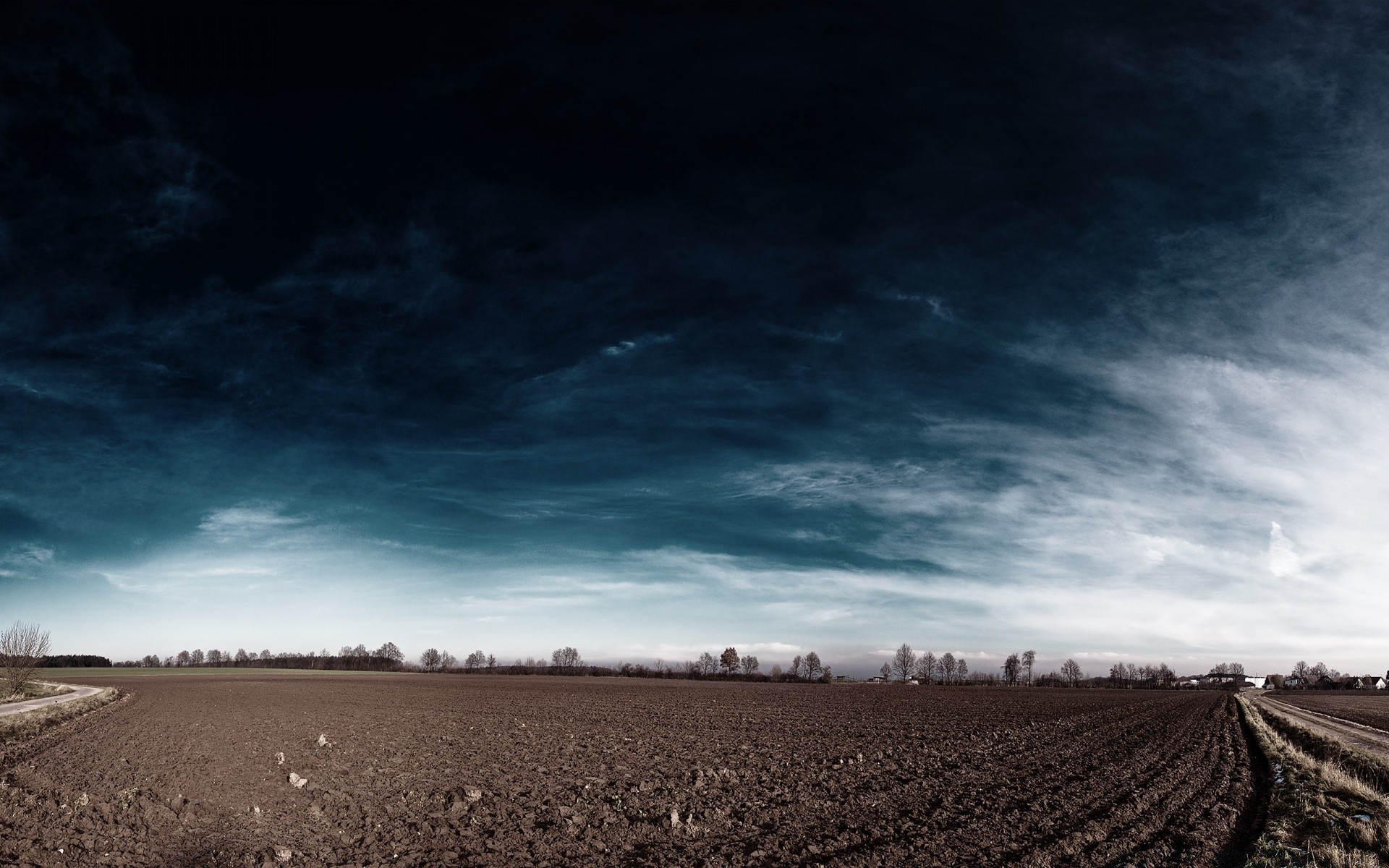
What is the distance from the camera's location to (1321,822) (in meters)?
15.7

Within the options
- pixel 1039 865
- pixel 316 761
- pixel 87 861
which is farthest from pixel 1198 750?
pixel 87 861

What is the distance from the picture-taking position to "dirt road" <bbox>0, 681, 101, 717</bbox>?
43.2 m

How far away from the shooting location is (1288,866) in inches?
488

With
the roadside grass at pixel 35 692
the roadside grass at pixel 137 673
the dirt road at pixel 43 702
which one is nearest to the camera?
the dirt road at pixel 43 702

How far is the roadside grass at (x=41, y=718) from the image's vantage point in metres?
32.3

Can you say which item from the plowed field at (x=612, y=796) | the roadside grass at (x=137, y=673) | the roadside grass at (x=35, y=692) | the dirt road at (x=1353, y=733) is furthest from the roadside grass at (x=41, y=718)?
the roadside grass at (x=137, y=673)

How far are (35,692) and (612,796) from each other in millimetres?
72593

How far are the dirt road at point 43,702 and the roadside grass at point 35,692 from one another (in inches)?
26.8

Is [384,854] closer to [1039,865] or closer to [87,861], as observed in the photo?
[87,861]

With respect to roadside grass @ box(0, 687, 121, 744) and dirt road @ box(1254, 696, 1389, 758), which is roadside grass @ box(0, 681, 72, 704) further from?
dirt road @ box(1254, 696, 1389, 758)

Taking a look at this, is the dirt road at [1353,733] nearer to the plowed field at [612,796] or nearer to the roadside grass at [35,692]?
the plowed field at [612,796]

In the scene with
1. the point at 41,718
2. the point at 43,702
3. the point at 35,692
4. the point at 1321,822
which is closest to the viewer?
the point at 1321,822

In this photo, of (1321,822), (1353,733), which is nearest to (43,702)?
(1321,822)

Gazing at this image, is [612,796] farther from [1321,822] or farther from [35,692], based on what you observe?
[35,692]
